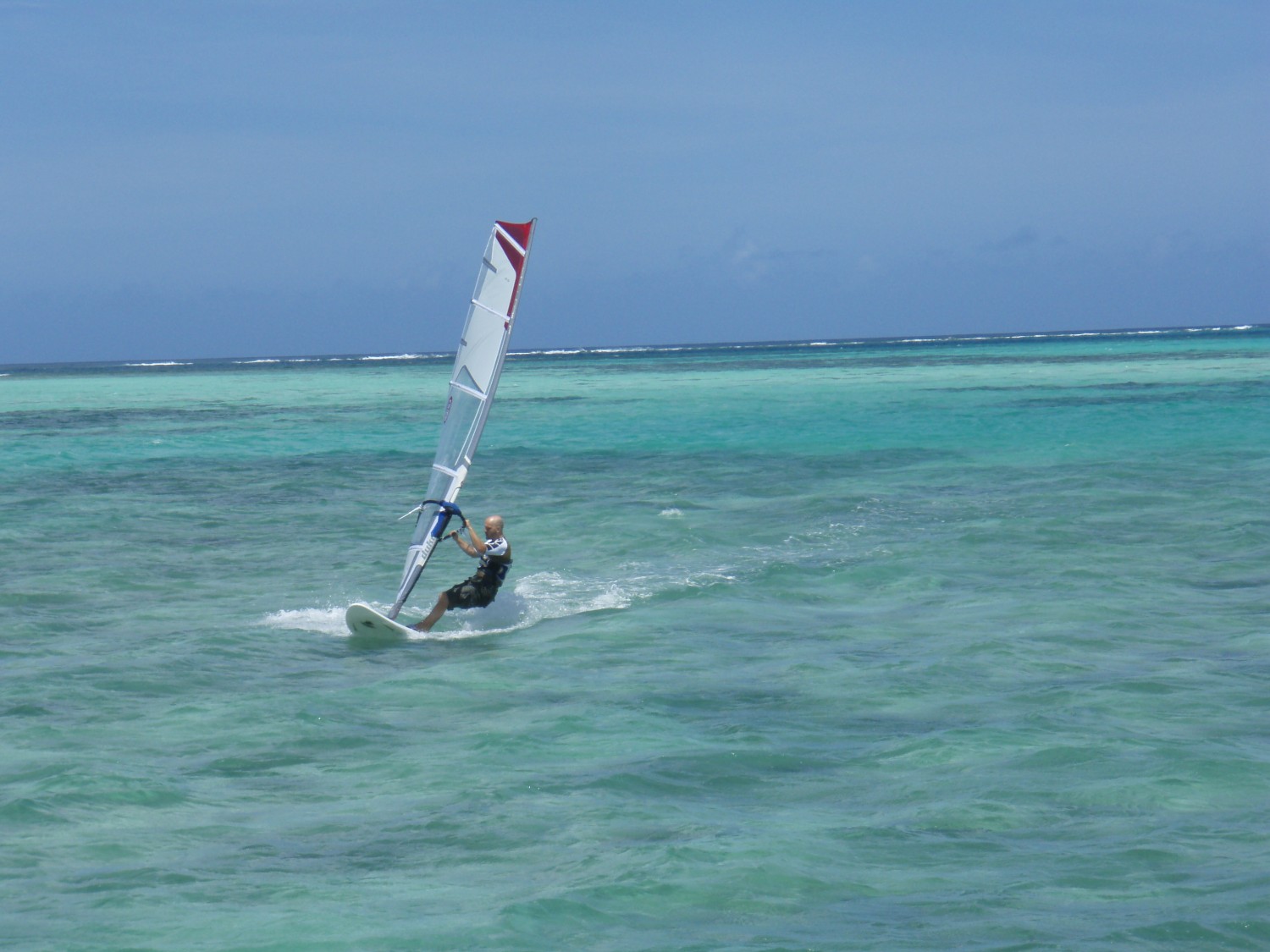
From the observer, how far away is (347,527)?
2139cm

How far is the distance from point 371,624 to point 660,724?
3.99 m

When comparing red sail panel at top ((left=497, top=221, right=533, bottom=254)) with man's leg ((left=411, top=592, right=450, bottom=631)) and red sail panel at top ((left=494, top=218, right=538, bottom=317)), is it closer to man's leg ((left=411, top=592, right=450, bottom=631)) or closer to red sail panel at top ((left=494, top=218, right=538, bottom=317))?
red sail panel at top ((left=494, top=218, right=538, bottom=317))

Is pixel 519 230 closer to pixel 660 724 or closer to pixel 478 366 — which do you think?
pixel 478 366

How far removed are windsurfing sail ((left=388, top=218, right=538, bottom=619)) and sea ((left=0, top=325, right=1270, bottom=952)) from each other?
112 centimetres

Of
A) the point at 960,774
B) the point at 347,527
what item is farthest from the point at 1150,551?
the point at 347,527

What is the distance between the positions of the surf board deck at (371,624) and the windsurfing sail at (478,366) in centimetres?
64

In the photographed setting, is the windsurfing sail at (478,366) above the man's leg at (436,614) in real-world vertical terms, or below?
above

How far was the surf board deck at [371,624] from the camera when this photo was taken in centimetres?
1288

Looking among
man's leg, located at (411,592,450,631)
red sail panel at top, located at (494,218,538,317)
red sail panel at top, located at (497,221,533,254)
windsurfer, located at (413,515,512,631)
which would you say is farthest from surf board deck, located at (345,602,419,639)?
red sail panel at top, located at (497,221,533,254)

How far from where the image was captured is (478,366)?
14.1 meters

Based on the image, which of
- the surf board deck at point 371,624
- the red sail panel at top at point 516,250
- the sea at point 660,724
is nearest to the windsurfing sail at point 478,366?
the red sail panel at top at point 516,250

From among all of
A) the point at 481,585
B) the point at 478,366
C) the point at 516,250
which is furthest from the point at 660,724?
the point at 516,250

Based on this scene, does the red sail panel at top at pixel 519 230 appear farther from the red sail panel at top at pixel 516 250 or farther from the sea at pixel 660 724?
the sea at pixel 660 724

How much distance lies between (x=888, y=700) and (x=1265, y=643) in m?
3.74
